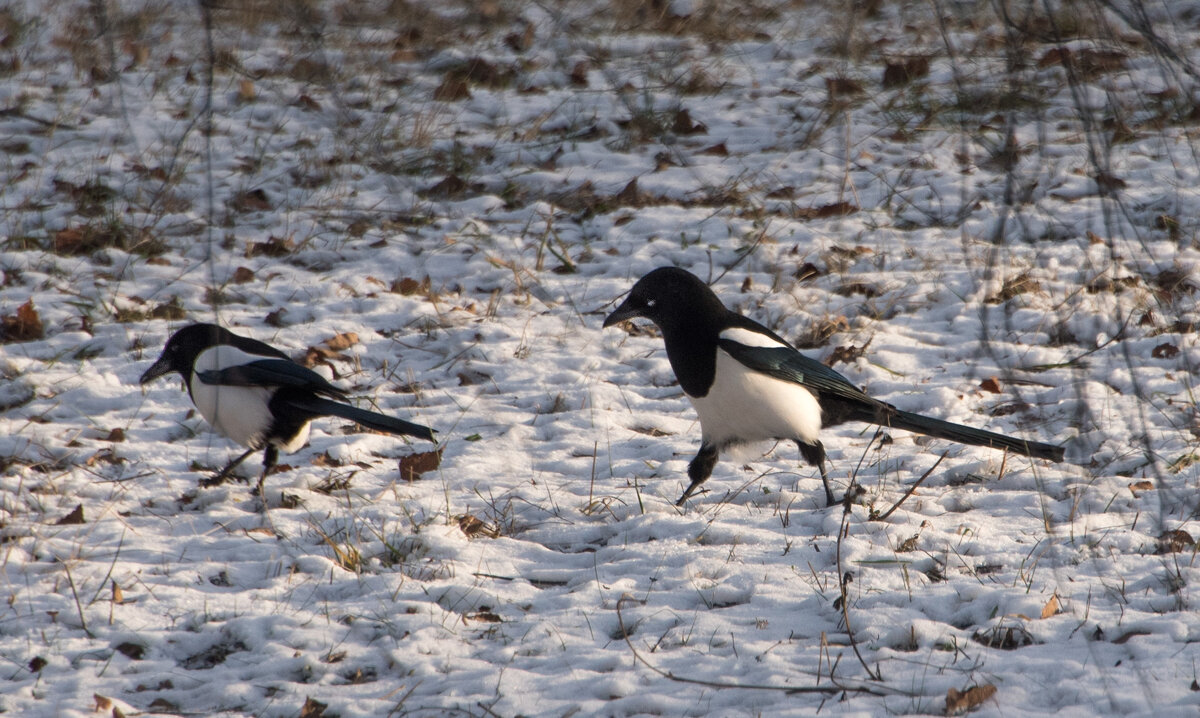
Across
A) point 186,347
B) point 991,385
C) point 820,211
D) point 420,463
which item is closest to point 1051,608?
point 991,385

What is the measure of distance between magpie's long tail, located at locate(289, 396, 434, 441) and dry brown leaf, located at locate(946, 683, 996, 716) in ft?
6.64

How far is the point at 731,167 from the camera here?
6785 mm

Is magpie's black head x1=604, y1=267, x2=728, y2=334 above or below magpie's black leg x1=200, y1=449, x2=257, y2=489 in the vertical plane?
above

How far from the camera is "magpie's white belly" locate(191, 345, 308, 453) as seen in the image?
3.90 meters

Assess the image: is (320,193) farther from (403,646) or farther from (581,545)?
(403,646)

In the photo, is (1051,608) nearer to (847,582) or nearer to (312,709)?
(847,582)

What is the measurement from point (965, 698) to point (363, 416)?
2.32m

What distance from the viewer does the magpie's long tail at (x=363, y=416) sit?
148 inches

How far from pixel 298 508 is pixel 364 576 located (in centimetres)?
69

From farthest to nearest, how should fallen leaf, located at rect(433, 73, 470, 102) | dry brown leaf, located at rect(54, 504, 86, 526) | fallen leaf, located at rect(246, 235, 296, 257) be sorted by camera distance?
fallen leaf, located at rect(433, 73, 470, 102) < fallen leaf, located at rect(246, 235, 296, 257) < dry brown leaf, located at rect(54, 504, 86, 526)

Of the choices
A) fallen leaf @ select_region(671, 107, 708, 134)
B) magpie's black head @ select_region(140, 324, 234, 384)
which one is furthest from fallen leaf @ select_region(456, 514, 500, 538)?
fallen leaf @ select_region(671, 107, 708, 134)

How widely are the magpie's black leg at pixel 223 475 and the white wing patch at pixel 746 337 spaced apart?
1.84 m

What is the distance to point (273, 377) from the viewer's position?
13.0 ft

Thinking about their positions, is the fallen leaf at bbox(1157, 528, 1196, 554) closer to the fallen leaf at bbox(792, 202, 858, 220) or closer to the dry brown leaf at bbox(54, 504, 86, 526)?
the dry brown leaf at bbox(54, 504, 86, 526)
